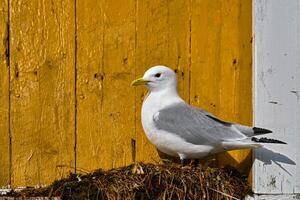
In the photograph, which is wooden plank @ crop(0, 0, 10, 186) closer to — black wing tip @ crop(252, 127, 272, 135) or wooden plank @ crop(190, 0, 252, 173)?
wooden plank @ crop(190, 0, 252, 173)

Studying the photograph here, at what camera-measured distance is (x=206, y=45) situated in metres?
3.92

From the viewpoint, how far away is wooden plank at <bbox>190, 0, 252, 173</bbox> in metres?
3.89

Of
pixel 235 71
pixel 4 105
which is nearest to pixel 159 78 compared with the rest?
pixel 235 71

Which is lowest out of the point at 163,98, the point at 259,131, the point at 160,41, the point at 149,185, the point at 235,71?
the point at 149,185

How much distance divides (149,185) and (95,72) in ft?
1.80

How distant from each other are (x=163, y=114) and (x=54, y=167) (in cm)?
47

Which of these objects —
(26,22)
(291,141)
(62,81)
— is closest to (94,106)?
(62,81)

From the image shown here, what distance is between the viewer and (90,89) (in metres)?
3.91

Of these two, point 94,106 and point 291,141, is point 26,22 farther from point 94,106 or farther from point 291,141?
point 291,141

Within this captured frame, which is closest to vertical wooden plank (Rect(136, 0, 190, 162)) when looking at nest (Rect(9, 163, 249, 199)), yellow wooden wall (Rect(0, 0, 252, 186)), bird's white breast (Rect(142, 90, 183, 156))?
yellow wooden wall (Rect(0, 0, 252, 186))

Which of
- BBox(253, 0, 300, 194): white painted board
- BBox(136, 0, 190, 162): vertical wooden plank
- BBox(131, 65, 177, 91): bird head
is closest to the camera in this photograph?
BBox(253, 0, 300, 194): white painted board

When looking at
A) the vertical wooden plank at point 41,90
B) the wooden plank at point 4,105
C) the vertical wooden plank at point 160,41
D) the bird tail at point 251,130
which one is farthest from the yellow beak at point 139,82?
the wooden plank at point 4,105

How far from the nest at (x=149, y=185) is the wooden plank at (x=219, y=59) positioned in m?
0.22

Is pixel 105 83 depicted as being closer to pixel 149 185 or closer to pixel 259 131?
pixel 149 185
